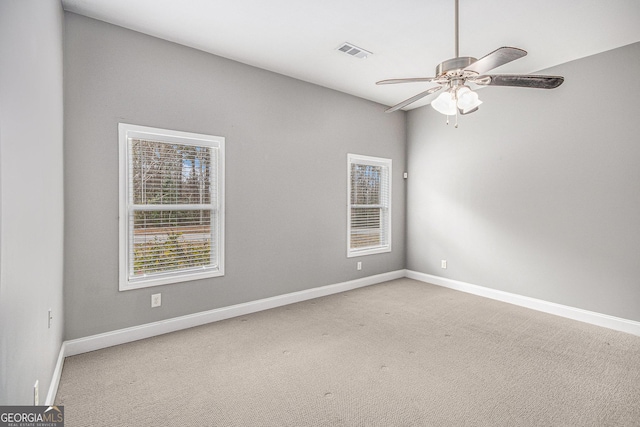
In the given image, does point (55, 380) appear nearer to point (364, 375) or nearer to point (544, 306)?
point (364, 375)

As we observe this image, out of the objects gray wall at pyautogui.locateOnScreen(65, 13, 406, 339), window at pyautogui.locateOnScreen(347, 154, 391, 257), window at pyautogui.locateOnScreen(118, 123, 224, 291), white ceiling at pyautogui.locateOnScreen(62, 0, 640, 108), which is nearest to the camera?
white ceiling at pyautogui.locateOnScreen(62, 0, 640, 108)

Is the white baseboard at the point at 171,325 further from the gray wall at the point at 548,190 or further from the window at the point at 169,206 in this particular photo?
the gray wall at the point at 548,190

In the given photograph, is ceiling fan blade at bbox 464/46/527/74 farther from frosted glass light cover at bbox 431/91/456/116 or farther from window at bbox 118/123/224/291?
window at bbox 118/123/224/291

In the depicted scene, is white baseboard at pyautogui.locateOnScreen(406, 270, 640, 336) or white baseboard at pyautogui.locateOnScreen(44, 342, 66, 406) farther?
white baseboard at pyautogui.locateOnScreen(406, 270, 640, 336)

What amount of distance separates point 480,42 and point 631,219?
2.37 m

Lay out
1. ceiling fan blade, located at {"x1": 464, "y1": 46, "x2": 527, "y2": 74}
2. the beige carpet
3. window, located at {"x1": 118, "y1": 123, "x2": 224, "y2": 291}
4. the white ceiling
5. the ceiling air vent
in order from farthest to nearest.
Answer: the ceiling air vent
window, located at {"x1": 118, "y1": 123, "x2": 224, "y2": 291}
the white ceiling
the beige carpet
ceiling fan blade, located at {"x1": 464, "y1": 46, "x2": 527, "y2": 74}

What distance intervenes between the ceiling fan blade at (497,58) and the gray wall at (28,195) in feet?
7.57

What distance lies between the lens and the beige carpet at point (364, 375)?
2.02m

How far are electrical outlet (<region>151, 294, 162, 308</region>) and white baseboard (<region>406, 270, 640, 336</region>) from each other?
3.97 m

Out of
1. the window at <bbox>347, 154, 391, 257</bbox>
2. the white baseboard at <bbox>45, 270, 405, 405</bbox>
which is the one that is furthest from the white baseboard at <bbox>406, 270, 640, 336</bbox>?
the white baseboard at <bbox>45, 270, 405, 405</bbox>

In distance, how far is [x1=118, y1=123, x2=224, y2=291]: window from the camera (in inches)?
120

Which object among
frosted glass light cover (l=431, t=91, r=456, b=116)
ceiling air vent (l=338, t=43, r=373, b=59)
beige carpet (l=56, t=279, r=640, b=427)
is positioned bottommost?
beige carpet (l=56, t=279, r=640, b=427)

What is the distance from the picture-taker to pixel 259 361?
2689 mm

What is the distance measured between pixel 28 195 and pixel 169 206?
5.44 ft
